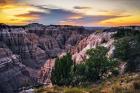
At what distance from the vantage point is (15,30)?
477 ft

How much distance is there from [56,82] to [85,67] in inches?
147

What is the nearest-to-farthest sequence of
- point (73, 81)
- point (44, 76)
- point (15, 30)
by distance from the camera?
point (73, 81), point (44, 76), point (15, 30)


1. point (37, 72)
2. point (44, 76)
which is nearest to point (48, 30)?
point (37, 72)

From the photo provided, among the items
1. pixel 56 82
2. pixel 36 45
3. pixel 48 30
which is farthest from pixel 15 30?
pixel 56 82

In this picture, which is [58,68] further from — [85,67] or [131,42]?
[131,42]

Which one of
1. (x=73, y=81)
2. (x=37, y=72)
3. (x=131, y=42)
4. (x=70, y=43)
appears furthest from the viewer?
(x=70, y=43)

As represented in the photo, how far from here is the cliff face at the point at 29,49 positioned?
97938 mm

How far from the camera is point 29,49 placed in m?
142

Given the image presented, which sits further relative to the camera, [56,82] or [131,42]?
[131,42]

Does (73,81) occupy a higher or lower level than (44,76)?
higher

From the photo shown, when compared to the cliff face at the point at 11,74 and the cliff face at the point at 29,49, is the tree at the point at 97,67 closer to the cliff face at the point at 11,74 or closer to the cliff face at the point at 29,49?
the cliff face at the point at 29,49

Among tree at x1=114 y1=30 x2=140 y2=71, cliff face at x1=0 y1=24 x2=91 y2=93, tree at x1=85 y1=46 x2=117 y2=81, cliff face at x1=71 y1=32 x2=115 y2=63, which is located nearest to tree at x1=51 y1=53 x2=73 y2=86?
tree at x1=85 y1=46 x2=117 y2=81

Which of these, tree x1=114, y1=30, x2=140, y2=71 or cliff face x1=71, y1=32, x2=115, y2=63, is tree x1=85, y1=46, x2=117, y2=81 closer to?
tree x1=114, y1=30, x2=140, y2=71

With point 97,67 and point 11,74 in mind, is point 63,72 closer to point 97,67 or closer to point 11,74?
point 97,67
